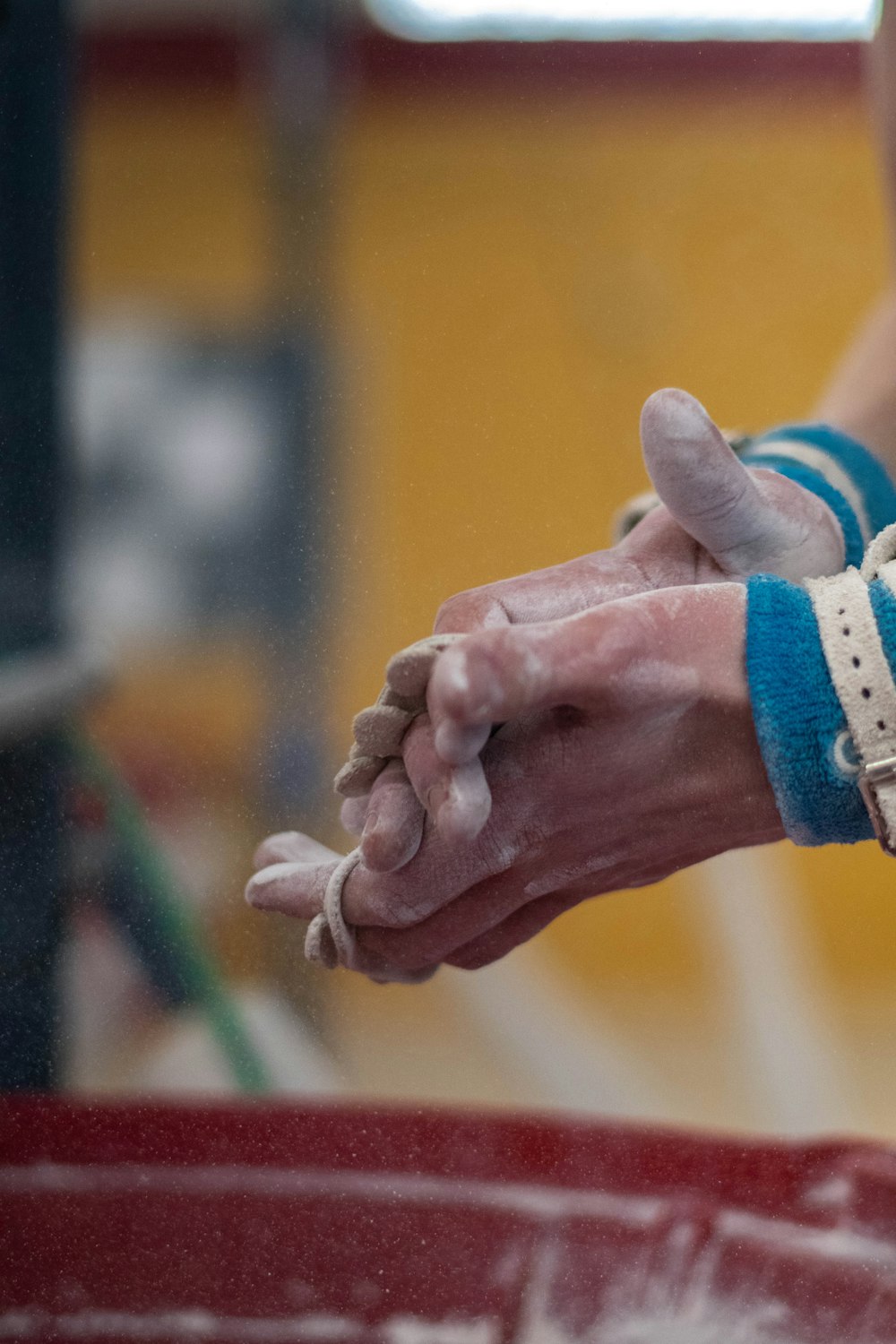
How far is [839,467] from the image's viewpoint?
62 centimetres

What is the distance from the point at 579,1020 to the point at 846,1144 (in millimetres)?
692

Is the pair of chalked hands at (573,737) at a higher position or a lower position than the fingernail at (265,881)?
higher

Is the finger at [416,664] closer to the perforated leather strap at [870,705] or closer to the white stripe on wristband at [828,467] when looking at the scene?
the perforated leather strap at [870,705]

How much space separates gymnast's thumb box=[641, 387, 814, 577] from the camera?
1.49 feet

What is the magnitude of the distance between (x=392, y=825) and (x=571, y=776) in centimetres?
7

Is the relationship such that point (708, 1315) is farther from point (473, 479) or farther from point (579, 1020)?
point (579, 1020)

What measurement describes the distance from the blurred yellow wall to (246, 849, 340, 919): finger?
0.40 ft

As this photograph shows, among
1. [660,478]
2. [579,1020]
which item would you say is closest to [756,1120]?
[579,1020]

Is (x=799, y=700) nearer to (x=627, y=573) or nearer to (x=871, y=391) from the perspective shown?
(x=627, y=573)

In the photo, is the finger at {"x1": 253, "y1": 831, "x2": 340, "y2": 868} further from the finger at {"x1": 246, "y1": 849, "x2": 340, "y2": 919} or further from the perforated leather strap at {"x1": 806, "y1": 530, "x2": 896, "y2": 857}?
the perforated leather strap at {"x1": 806, "y1": 530, "x2": 896, "y2": 857}

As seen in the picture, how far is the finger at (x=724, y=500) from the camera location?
0.45 meters

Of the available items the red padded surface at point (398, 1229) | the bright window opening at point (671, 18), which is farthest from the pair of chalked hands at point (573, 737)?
the bright window opening at point (671, 18)

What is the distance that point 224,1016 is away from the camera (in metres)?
0.85

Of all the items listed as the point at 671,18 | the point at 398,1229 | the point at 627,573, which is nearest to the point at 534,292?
the point at 671,18
